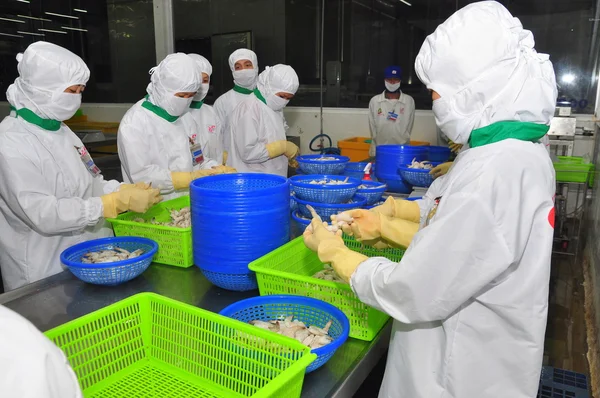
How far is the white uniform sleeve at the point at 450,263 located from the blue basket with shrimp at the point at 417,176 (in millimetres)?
1713

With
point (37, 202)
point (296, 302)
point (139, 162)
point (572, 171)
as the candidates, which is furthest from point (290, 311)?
point (572, 171)

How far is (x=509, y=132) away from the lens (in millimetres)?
1012

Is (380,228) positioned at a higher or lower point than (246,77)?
lower

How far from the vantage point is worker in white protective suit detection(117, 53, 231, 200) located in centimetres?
238

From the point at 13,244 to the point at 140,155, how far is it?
73cm

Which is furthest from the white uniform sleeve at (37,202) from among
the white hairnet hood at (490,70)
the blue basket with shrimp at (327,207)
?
the white hairnet hood at (490,70)

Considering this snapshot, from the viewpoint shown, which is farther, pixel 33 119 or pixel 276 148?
pixel 276 148

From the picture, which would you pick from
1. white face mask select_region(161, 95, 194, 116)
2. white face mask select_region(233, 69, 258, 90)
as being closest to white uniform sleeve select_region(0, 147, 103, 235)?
white face mask select_region(161, 95, 194, 116)

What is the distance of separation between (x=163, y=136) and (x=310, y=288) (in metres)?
1.59

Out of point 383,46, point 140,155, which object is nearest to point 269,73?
point 140,155

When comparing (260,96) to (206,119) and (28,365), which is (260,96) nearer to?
(206,119)

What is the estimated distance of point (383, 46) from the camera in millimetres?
6855

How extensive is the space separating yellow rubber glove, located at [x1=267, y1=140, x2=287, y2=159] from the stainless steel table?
1.99m

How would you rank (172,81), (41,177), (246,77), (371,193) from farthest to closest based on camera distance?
(246,77)
(172,81)
(371,193)
(41,177)
